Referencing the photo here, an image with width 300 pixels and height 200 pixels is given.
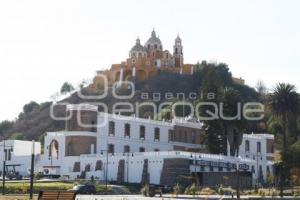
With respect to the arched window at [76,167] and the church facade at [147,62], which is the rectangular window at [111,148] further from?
the church facade at [147,62]

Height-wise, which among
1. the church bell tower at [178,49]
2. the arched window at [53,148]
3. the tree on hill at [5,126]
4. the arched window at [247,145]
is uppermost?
the church bell tower at [178,49]

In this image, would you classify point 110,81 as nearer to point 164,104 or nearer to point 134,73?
point 134,73

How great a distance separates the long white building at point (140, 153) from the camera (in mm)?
71938

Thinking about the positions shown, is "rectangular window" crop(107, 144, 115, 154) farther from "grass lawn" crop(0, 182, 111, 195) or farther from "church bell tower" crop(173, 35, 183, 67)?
"church bell tower" crop(173, 35, 183, 67)

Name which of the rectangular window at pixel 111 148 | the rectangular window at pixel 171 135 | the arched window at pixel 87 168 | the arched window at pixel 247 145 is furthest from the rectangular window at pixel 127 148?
the arched window at pixel 247 145

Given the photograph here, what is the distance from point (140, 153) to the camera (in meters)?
74.3

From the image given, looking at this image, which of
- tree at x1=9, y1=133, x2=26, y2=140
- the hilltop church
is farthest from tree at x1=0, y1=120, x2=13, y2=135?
the hilltop church

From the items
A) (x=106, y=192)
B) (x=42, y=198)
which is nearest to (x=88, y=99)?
(x=106, y=192)

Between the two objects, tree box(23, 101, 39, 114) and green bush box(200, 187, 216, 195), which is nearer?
green bush box(200, 187, 216, 195)

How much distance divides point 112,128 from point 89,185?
84.1 feet

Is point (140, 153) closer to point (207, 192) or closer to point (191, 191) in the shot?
point (191, 191)

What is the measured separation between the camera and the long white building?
71938 mm

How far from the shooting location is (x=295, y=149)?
8862cm

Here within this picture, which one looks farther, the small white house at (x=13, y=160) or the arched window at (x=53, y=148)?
the small white house at (x=13, y=160)
